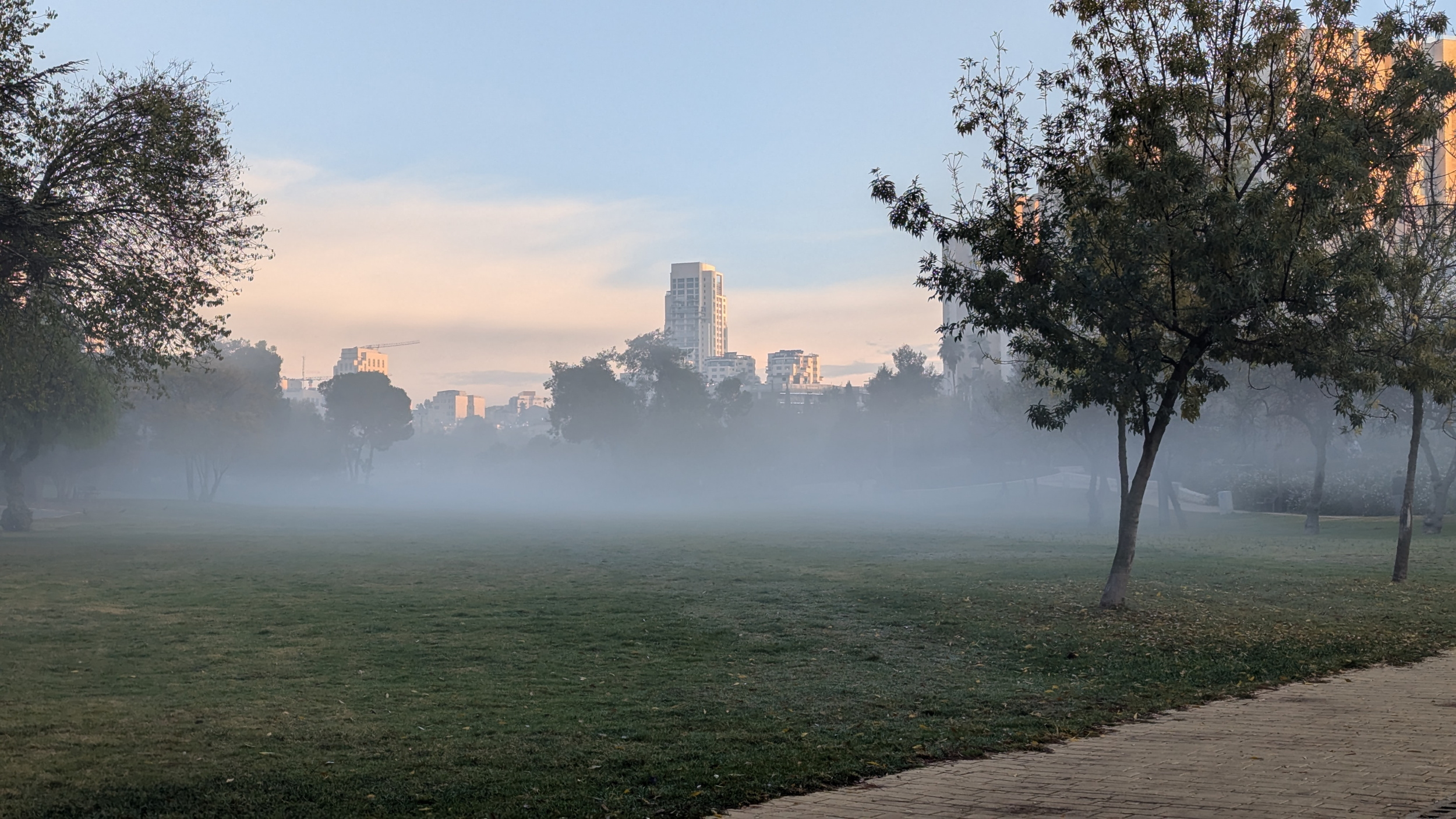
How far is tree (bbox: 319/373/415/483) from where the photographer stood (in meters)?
114

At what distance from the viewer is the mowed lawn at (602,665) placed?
8938mm

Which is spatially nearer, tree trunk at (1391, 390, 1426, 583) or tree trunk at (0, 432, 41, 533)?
tree trunk at (1391, 390, 1426, 583)

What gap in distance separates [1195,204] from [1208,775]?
38.5 feet

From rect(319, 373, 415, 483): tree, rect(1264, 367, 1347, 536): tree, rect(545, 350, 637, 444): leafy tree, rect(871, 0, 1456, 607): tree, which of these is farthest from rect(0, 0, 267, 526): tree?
rect(319, 373, 415, 483): tree

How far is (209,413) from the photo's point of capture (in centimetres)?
7719

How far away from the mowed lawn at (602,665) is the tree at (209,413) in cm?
4524

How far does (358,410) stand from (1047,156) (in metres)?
105

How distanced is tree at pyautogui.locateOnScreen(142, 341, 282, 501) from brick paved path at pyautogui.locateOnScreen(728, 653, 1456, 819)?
68341mm

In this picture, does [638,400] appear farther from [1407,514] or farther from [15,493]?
[1407,514]

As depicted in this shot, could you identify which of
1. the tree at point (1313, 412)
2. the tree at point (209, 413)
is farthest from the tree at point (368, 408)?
the tree at point (1313, 412)

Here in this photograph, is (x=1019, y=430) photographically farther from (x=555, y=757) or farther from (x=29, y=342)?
(x=555, y=757)

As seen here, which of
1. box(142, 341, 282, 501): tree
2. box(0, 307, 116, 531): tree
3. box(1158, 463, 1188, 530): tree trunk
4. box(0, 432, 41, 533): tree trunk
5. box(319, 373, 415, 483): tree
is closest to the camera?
box(0, 307, 116, 531): tree

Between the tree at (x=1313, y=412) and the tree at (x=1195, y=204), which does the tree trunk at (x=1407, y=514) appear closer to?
the tree at (x=1195, y=204)

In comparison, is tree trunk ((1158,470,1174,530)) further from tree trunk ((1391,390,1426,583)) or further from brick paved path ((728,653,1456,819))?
brick paved path ((728,653,1456,819))
